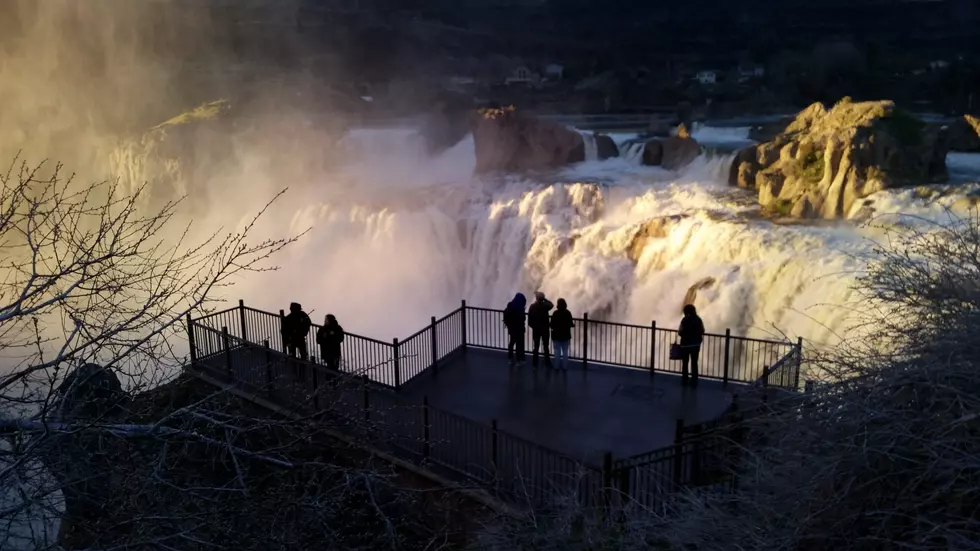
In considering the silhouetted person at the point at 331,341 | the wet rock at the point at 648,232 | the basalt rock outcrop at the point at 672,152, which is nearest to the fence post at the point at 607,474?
the silhouetted person at the point at 331,341

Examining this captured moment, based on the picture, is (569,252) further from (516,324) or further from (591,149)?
(591,149)

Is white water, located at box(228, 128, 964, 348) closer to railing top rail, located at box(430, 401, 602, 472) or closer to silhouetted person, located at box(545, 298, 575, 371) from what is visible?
silhouetted person, located at box(545, 298, 575, 371)

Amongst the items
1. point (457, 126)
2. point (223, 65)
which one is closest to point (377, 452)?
point (457, 126)

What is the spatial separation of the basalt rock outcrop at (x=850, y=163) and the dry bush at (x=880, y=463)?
50.2ft

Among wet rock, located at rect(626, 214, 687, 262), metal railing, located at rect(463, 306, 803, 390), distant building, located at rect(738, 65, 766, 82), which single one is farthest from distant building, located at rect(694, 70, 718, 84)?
metal railing, located at rect(463, 306, 803, 390)

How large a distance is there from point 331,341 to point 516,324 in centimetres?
277

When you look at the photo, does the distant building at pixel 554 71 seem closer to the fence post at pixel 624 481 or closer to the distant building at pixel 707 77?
the distant building at pixel 707 77

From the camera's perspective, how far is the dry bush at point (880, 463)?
4691 mm

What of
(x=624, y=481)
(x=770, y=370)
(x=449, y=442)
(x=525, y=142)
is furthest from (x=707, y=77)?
(x=624, y=481)

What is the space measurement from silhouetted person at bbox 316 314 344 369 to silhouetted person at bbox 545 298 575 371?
3.12 meters

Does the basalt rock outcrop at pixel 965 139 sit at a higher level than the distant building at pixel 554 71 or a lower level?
lower

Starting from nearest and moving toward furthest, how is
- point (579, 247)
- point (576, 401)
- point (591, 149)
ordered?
point (576, 401), point (579, 247), point (591, 149)

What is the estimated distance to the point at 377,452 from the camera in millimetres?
9195

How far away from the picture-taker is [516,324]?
39.6 ft
